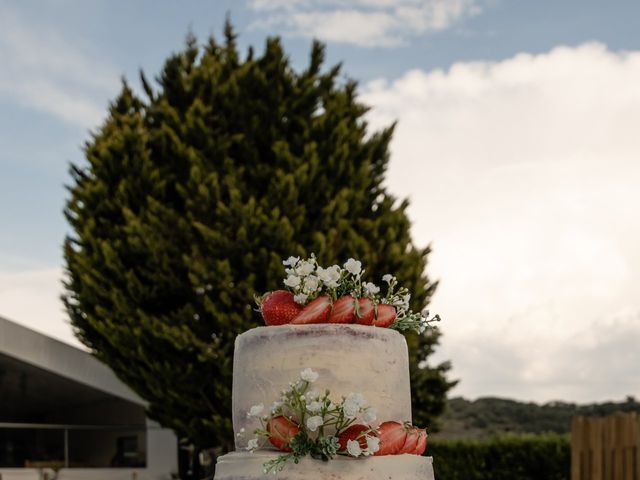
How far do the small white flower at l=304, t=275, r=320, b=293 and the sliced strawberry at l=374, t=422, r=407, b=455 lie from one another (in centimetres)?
132

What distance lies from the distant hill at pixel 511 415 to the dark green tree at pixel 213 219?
2530 cm

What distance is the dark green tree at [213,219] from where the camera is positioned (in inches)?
912

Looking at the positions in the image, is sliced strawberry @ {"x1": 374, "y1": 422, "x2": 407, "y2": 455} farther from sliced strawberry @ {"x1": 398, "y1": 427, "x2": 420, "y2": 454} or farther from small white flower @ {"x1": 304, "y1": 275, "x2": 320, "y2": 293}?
small white flower @ {"x1": 304, "y1": 275, "x2": 320, "y2": 293}

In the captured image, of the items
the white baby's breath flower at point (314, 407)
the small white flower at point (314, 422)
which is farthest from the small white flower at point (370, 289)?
the small white flower at point (314, 422)

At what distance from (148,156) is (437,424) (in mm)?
9813

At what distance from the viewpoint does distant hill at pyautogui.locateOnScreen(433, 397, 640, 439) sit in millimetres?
50656

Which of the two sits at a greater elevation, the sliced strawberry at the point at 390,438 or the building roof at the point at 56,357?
the building roof at the point at 56,357

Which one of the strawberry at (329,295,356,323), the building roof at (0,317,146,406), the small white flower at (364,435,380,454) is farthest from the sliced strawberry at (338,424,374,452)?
the building roof at (0,317,146,406)

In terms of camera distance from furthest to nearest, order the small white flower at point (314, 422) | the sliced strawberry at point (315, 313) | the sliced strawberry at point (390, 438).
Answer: the sliced strawberry at point (315, 313)
the sliced strawberry at point (390, 438)
the small white flower at point (314, 422)

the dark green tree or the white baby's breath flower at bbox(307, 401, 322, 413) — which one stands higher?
the dark green tree

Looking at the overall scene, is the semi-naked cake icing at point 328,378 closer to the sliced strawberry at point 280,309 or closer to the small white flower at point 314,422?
the sliced strawberry at point 280,309

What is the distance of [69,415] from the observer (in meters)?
32.7

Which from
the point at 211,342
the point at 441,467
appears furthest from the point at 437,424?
the point at 211,342

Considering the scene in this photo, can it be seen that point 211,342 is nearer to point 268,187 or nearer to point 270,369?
point 268,187
